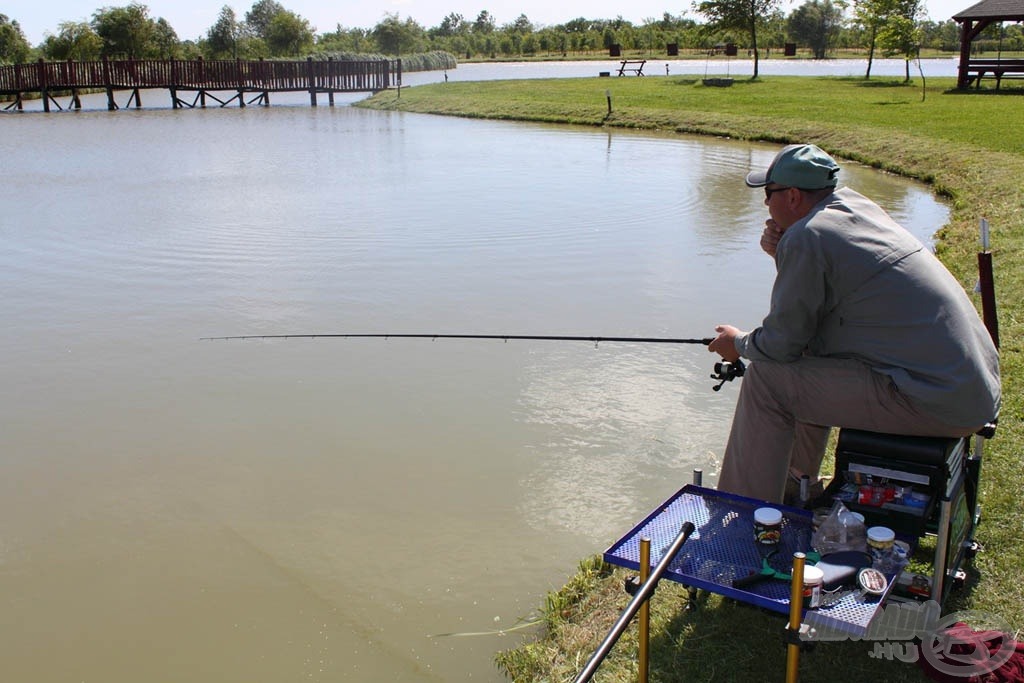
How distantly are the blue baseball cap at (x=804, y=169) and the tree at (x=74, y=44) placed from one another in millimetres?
50982

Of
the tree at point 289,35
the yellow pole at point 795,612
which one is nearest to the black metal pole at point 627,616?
the yellow pole at point 795,612

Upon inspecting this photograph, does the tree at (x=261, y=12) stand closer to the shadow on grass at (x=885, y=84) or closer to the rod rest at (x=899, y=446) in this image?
the shadow on grass at (x=885, y=84)

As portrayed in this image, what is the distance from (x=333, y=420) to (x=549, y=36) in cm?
7676

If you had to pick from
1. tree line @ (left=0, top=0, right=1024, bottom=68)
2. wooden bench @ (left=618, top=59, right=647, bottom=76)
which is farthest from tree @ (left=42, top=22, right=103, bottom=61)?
wooden bench @ (left=618, top=59, right=647, bottom=76)

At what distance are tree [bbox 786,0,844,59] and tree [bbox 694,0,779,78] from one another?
25810 mm

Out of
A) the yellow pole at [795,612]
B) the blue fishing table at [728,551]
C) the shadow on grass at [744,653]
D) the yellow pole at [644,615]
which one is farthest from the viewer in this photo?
the shadow on grass at [744,653]

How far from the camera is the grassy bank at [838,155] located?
121 inches

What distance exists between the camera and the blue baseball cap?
10.7 feet

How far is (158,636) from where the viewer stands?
3.67 m

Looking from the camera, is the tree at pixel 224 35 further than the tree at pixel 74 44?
Yes

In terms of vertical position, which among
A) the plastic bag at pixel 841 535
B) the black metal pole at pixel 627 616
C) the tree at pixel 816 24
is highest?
the tree at pixel 816 24

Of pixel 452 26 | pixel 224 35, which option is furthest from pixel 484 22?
pixel 224 35

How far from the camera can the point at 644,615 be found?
2.53 m

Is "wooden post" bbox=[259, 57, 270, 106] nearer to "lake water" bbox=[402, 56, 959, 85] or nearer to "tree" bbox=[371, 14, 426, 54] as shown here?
"lake water" bbox=[402, 56, 959, 85]
